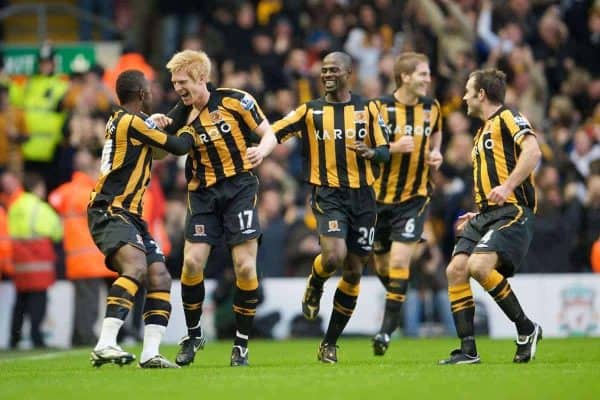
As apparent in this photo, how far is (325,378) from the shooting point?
1018 centimetres

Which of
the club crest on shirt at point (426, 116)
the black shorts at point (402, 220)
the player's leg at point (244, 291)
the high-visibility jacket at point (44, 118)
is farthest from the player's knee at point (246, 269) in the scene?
the high-visibility jacket at point (44, 118)

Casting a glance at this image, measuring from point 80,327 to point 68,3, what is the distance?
988 cm

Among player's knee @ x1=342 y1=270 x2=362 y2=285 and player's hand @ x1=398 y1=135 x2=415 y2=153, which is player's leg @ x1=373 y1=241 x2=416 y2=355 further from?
player's knee @ x1=342 y1=270 x2=362 y2=285

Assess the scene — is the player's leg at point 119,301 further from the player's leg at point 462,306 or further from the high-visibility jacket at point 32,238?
the high-visibility jacket at point 32,238

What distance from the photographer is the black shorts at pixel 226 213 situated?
11758 mm

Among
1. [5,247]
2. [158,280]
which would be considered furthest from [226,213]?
[5,247]

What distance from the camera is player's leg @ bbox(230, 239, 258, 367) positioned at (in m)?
11.7

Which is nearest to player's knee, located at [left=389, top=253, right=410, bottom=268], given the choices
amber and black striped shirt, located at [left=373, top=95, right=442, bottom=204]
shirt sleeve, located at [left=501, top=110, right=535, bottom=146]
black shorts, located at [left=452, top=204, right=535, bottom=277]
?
amber and black striped shirt, located at [left=373, top=95, right=442, bottom=204]

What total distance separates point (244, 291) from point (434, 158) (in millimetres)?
2890

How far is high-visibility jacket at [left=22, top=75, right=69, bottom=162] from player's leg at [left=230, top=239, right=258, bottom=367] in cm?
918

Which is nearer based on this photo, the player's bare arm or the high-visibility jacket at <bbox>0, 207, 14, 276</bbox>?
the player's bare arm

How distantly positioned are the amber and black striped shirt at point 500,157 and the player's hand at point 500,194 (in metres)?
0.33

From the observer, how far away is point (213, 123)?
11.8m

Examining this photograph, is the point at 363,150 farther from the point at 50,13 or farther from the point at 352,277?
the point at 50,13
